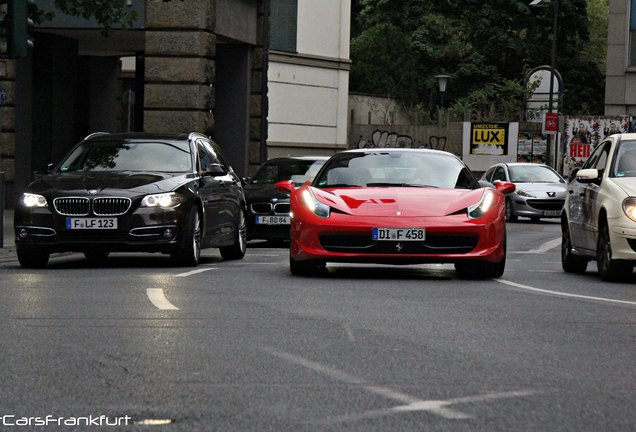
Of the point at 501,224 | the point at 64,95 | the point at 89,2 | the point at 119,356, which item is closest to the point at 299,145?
the point at 64,95

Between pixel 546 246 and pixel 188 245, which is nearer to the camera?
pixel 188 245

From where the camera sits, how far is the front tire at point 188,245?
16312mm

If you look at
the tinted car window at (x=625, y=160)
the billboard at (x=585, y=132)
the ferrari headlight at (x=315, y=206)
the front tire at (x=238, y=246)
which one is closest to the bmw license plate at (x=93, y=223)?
the ferrari headlight at (x=315, y=206)

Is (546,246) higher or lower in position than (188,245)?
lower

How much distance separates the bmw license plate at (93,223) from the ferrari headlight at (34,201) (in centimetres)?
39

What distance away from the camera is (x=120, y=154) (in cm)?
1761

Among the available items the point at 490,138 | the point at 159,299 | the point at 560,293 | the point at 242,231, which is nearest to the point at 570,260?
the point at 560,293

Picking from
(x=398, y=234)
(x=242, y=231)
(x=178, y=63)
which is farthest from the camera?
(x=178, y=63)

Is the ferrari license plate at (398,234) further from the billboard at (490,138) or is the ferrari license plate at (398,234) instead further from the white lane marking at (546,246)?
the billboard at (490,138)

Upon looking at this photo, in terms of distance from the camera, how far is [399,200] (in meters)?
14.4

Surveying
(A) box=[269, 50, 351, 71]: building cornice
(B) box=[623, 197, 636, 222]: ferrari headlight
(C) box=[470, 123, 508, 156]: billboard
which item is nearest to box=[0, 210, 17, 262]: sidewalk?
(B) box=[623, 197, 636, 222]: ferrari headlight

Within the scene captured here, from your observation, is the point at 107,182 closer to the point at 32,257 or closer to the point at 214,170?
the point at 32,257

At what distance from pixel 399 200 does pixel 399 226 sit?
1.28 feet

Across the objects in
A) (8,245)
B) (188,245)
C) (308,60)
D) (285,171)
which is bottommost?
(8,245)
